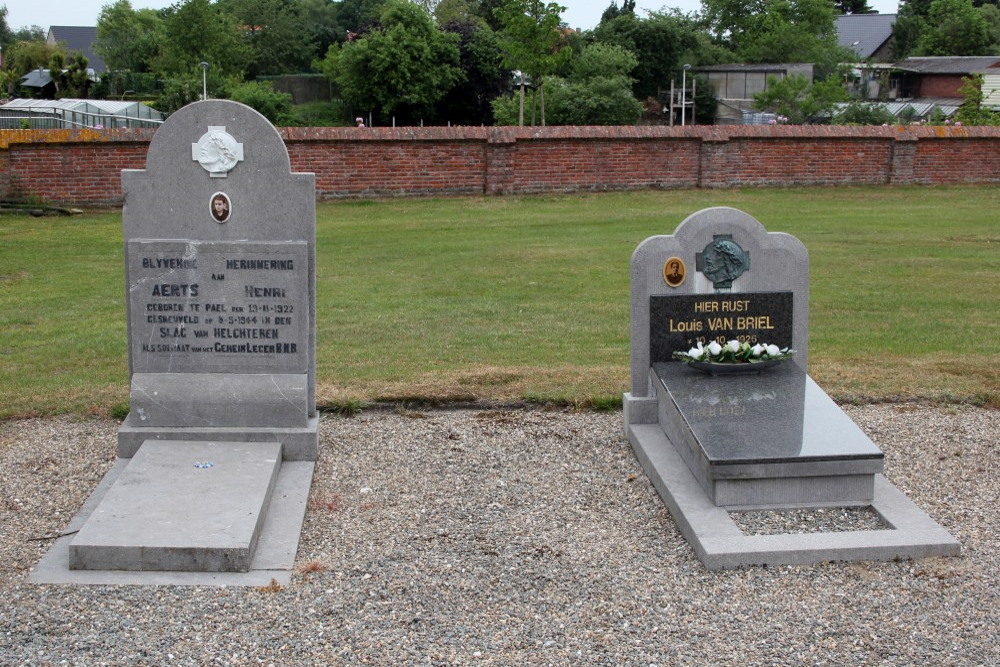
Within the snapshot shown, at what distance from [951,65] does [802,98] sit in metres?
30.6

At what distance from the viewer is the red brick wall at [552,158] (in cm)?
1964

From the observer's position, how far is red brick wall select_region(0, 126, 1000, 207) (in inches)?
773

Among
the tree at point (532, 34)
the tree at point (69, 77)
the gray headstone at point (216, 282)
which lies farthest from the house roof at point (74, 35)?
the gray headstone at point (216, 282)

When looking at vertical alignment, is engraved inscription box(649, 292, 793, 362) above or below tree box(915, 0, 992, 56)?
below

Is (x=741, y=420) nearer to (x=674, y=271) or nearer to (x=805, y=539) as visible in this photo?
(x=805, y=539)

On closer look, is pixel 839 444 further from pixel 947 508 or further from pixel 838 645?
pixel 838 645

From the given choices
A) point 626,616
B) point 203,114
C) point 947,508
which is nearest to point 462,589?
point 626,616

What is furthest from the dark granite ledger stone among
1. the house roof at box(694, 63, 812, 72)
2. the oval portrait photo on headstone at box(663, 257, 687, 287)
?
the house roof at box(694, 63, 812, 72)

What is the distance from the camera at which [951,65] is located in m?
74.1

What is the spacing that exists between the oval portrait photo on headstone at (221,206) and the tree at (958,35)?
88241mm

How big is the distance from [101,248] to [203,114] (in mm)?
9601

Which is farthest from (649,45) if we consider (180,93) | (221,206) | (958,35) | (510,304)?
(221,206)

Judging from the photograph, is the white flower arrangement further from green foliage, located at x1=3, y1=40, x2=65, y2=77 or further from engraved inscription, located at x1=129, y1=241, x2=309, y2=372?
green foliage, located at x1=3, y1=40, x2=65, y2=77

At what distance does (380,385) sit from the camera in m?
8.54
